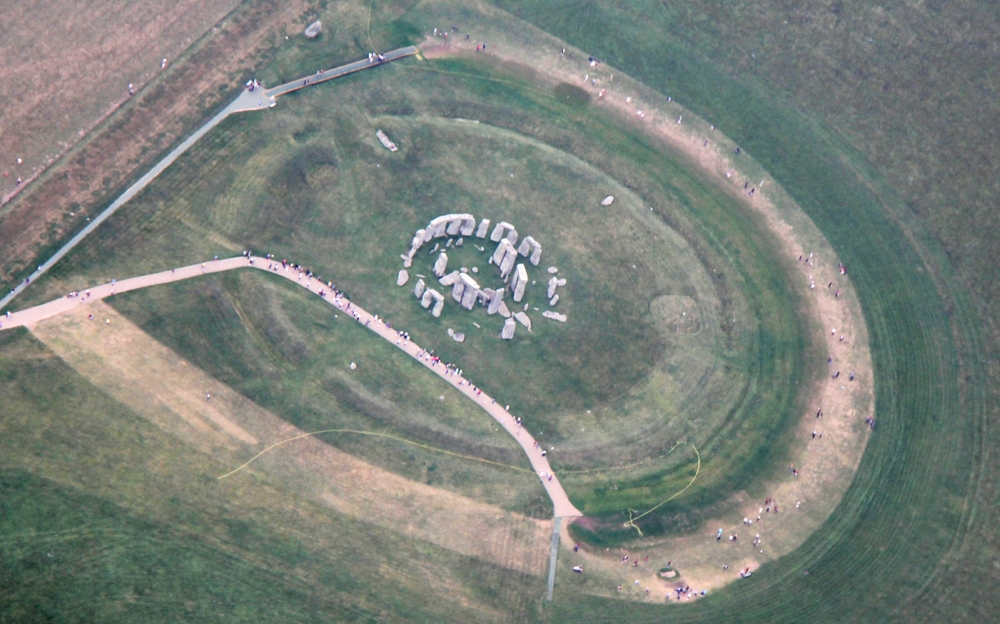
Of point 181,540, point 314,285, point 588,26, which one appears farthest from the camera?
point 588,26

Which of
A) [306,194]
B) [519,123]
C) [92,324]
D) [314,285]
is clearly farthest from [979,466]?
[92,324]

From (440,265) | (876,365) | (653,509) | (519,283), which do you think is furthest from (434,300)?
(876,365)

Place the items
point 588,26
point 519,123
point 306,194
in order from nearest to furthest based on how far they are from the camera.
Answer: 1. point 306,194
2. point 519,123
3. point 588,26

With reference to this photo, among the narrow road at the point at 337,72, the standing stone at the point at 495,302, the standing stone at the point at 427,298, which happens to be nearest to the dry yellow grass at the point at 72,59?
the narrow road at the point at 337,72

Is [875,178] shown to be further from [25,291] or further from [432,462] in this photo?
[25,291]

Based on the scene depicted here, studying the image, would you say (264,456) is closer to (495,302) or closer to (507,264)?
(495,302)

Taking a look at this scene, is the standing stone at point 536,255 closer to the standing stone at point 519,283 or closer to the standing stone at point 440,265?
the standing stone at point 519,283

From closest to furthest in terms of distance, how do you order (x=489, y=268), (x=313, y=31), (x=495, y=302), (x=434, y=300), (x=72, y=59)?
1. (x=434, y=300)
2. (x=495, y=302)
3. (x=489, y=268)
4. (x=72, y=59)
5. (x=313, y=31)
